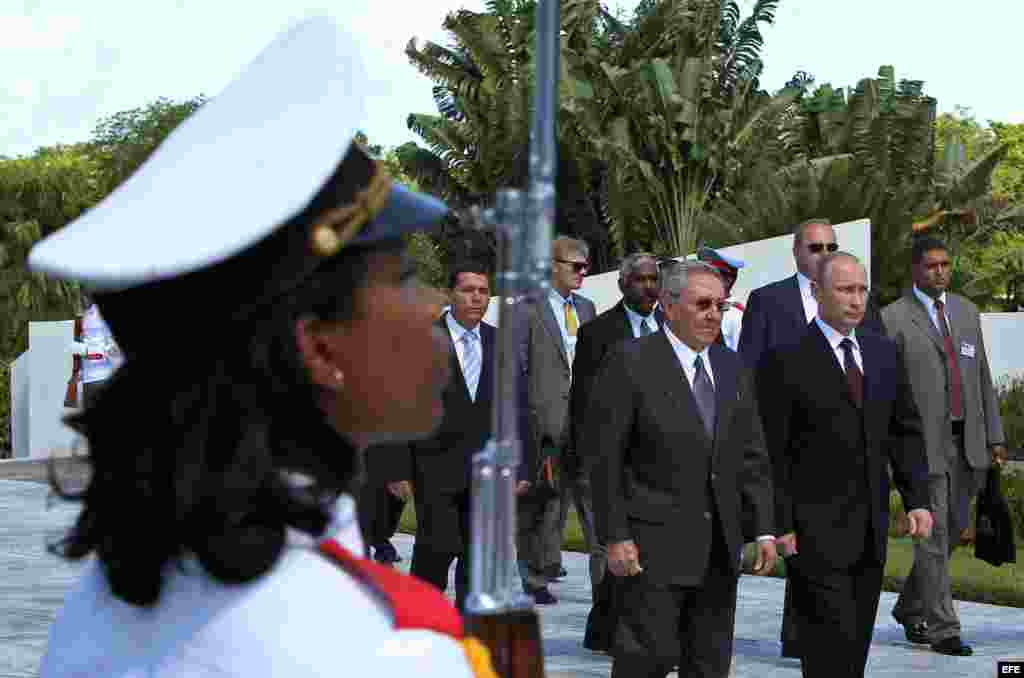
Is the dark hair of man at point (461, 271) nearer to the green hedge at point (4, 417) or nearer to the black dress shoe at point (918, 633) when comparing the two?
the black dress shoe at point (918, 633)

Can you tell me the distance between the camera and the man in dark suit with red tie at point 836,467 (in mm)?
7633

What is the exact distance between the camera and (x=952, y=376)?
997 cm

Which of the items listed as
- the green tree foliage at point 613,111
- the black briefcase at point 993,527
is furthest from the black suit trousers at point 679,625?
the green tree foliage at point 613,111

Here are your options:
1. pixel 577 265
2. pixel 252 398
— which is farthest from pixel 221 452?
pixel 577 265

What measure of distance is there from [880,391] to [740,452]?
83 cm

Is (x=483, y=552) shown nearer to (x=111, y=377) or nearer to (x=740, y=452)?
(x=111, y=377)

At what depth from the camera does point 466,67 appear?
125 ft

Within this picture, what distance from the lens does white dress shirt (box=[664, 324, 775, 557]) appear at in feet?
24.2

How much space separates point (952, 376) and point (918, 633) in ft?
4.43

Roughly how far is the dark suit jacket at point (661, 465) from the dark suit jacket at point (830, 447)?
1.67 ft

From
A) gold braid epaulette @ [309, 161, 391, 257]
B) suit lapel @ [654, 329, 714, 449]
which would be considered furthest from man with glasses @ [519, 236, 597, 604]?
gold braid epaulette @ [309, 161, 391, 257]

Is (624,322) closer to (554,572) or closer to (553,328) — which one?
(553,328)

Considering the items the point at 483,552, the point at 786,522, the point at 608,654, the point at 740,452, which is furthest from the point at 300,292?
the point at 608,654

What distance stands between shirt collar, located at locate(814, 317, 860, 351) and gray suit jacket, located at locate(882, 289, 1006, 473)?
1976 millimetres
